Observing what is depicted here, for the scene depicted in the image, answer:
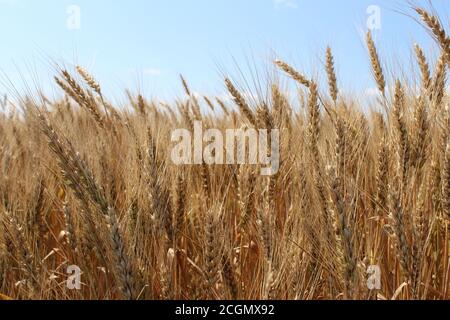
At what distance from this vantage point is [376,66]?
2750 mm

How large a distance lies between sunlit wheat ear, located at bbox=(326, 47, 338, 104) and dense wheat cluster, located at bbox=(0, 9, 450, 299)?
0.74 feet

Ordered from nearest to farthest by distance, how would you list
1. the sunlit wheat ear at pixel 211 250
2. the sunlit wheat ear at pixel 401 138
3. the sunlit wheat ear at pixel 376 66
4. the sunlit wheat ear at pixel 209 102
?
1. the sunlit wheat ear at pixel 211 250
2. the sunlit wheat ear at pixel 401 138
3. the sunlit wheat ear at pixel 376 66
4. the sunlit wheat ear at pixel 209 102

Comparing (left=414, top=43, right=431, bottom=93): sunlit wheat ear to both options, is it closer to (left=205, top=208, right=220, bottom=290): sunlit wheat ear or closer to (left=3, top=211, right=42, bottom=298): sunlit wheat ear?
(left=205, top=208, right=220, bottom=290): sunlit wheat ear

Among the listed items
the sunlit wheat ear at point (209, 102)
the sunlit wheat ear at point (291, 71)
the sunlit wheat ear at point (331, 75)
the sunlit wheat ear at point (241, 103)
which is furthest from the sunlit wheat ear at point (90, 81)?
the sunlit wheat ear at point (209, 102)

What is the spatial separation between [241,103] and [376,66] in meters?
0.82

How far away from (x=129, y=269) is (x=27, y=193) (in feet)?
2.79

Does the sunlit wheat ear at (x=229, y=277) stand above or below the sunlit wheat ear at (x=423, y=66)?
below

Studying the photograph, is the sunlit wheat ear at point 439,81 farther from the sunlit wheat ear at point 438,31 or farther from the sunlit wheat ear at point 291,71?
the sunlit wheat ear at point 291,71

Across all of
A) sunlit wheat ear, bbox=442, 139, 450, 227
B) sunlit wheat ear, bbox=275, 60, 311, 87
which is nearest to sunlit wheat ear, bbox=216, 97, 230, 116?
sunlit wheat ear, bbox=275, 60, 311, 87

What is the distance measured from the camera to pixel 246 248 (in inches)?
82.3

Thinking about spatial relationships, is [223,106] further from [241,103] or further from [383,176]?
[383,176]

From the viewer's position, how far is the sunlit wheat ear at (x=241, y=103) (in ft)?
8.11

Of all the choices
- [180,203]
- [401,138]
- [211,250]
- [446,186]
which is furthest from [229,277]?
[401,138]
